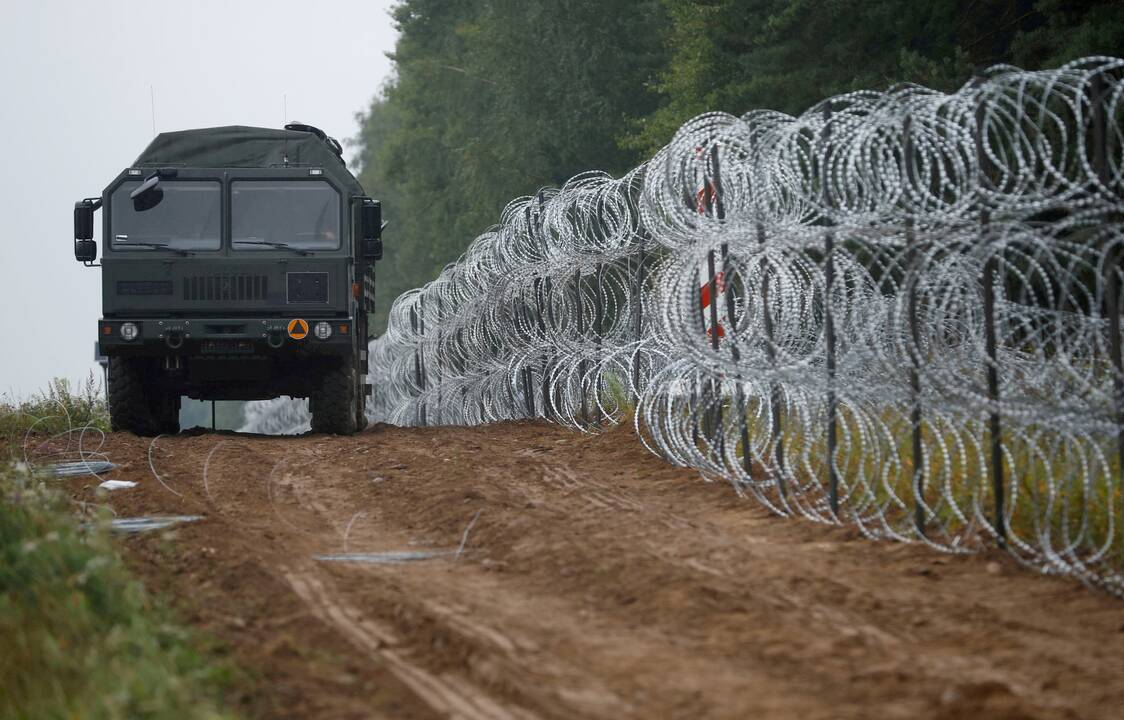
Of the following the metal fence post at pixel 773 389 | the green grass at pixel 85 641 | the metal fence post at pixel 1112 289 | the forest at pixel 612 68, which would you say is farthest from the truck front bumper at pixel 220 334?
the metal fence post at pixel 1112 289

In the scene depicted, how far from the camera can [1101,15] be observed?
1873 cm

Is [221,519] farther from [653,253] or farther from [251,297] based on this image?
[251,297]

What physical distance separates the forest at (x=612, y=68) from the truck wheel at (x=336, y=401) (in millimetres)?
9624

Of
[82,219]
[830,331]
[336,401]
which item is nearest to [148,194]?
[82,219]

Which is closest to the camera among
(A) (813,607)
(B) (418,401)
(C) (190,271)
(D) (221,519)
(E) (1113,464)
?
(A) (813,607)

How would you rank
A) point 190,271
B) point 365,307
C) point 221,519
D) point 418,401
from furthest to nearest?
1. point 418,401
2. point 365,307
3. point 190,271
4. point 221,519

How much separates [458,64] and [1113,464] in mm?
42272

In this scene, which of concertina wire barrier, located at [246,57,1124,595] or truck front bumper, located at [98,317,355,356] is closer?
concertina wire barrier, located at [246,57,1124,595]

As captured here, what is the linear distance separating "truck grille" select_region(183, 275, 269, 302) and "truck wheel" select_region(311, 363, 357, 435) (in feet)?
4.54

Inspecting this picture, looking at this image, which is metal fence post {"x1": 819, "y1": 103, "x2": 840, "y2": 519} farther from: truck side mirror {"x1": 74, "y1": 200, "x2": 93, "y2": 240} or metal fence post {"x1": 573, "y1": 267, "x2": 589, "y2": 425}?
truck side mirror {"x1": 74, "y1": 200, "x2": 93, "y2": 240}

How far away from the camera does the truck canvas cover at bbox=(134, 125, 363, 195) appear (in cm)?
1644

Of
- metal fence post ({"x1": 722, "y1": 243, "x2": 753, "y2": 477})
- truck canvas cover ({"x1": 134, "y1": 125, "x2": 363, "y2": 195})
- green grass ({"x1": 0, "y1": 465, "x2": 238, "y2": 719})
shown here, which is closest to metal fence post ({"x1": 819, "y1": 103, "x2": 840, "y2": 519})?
metal fence post ({"x1": 722, "y1": 243, "x2": 753, "y2": 477})

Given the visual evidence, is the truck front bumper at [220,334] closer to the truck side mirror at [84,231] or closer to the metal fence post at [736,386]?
the truck side mirror at [84,231]

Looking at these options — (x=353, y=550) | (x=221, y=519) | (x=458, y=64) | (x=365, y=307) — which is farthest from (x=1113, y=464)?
Result: (x=458, y=64)
